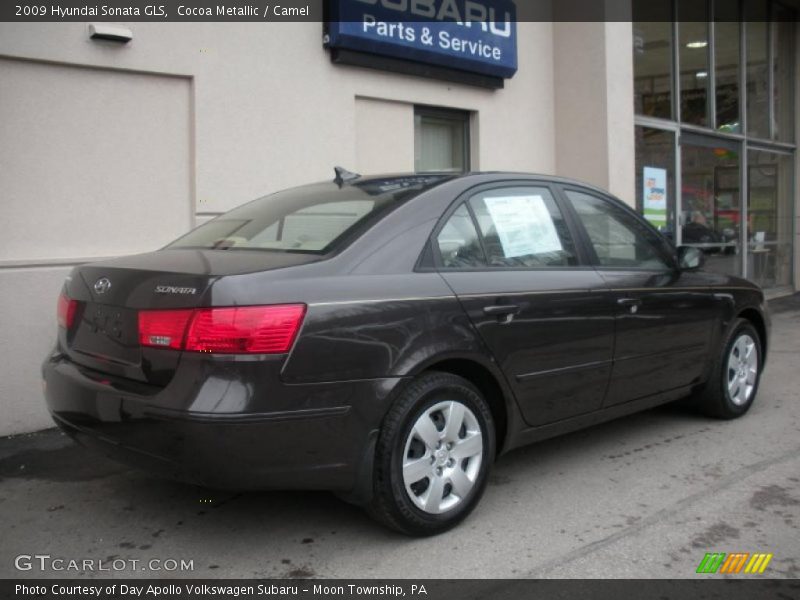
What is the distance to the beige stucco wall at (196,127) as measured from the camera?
17.4 ft

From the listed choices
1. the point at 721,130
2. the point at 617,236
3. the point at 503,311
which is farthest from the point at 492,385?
the point at 721,130

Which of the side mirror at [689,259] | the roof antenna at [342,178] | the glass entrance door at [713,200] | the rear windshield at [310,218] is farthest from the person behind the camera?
the glass entrance door at [713,200]

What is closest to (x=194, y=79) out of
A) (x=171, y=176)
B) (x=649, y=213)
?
(x=171, y=176)

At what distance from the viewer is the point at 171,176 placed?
6.07 meters

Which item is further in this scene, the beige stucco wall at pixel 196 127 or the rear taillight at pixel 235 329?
the beige stucco wall at pixel 196 127

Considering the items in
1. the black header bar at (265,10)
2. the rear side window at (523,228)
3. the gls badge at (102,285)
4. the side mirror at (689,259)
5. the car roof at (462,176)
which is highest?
the black header bar at (265,10)

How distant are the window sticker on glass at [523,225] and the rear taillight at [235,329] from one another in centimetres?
134

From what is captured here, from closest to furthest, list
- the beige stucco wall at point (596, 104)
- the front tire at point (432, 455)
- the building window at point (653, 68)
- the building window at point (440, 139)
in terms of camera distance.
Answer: the front tire at point (432, 455) < the building window at point (440, 139) < the beige stucco wall at point (596, 104) < the building window at point (653, 68)

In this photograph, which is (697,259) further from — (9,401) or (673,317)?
(9,401)

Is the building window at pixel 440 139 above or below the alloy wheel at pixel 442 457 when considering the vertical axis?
above

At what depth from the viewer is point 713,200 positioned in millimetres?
11961

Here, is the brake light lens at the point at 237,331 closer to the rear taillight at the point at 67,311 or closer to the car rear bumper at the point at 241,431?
the car rear bumper at the point at 241,431

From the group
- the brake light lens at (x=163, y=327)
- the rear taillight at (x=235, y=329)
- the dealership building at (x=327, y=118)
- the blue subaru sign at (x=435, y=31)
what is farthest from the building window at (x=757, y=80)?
the brake light lens at (x=163, y=327)

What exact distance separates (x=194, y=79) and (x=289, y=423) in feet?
13.2
